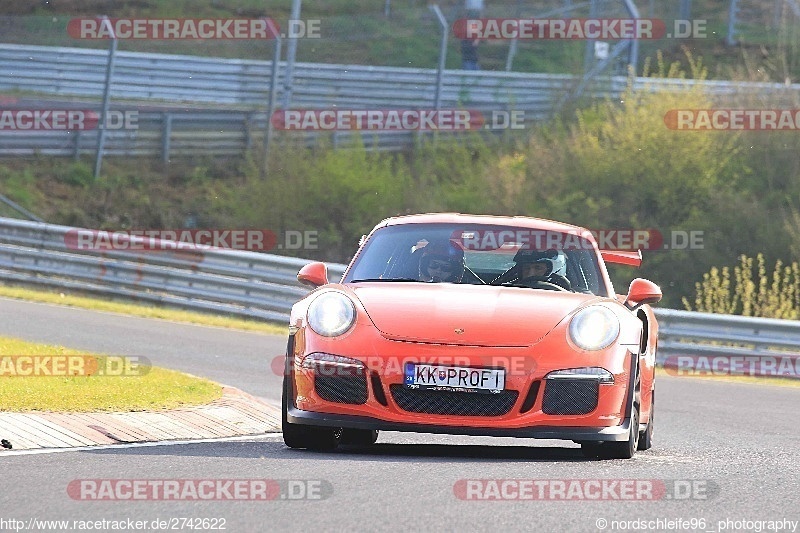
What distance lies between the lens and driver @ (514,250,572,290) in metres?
9.48

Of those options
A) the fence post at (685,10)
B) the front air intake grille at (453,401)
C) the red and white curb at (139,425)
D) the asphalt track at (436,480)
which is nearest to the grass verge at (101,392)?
the red and white curb at (139,425)

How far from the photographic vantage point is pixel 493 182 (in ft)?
104

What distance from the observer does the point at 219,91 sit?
3666 centimetres

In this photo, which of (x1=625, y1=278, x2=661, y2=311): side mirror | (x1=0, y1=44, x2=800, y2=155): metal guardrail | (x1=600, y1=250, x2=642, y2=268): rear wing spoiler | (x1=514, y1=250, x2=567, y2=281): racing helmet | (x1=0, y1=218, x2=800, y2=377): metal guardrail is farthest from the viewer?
(x1=0, y1=44, x2=800, y2=155): metal guardrail

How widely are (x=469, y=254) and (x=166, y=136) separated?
2532 centimetres

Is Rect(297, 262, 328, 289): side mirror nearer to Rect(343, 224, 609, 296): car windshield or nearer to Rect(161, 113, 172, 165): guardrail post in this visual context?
Rect(343, 224, 609, 296): car windshield

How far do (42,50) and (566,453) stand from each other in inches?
1109

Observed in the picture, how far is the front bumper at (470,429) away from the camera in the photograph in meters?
8.34

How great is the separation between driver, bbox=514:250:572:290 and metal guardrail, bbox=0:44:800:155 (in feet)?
75.0

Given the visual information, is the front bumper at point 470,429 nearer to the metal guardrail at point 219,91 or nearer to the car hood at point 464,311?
the car hood at point 464,311

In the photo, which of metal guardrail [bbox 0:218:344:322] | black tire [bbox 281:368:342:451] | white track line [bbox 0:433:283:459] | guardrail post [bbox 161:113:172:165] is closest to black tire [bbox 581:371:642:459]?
black tire [bbox 281:368:342:451]

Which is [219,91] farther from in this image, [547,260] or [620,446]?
[620,446]

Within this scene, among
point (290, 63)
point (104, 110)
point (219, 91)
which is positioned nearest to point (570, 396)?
point (290, 63)

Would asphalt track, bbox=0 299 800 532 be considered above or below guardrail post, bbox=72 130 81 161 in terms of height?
below
